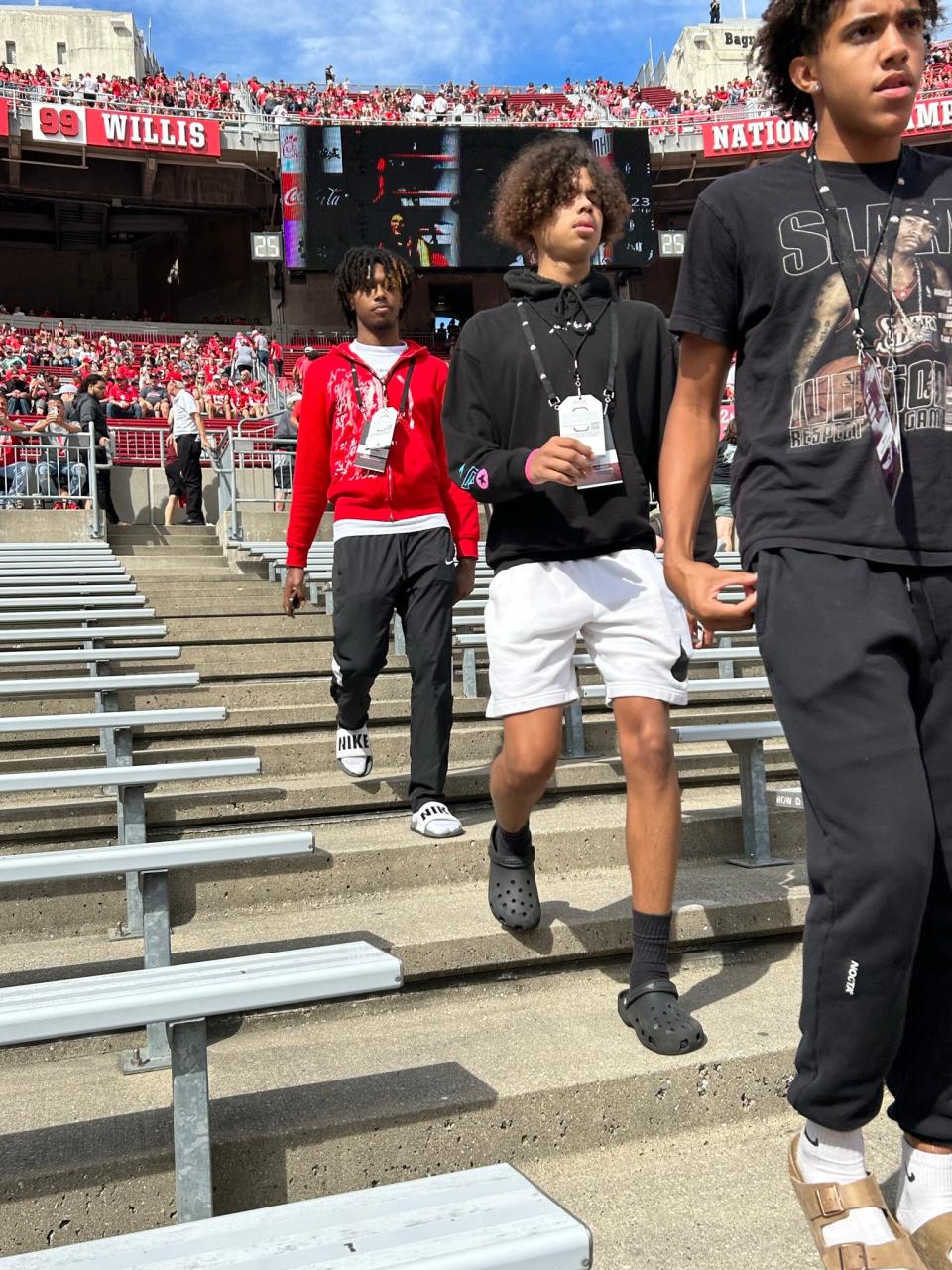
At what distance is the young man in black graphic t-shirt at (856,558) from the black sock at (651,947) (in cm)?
71

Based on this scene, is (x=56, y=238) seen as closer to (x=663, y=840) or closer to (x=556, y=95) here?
(x=556, y=95)

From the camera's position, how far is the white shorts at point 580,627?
2561 mm

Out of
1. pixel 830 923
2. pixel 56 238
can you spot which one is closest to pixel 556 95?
pixel 56 238

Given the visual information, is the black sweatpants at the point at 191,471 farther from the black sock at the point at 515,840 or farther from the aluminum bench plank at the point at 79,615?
the black sock at the point at 515,840

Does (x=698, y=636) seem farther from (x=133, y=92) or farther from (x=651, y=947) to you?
(x=133, y=92)

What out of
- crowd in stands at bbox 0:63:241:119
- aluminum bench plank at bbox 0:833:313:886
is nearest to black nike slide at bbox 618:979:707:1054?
aluminum bench plank at bbox 0:833:313:886

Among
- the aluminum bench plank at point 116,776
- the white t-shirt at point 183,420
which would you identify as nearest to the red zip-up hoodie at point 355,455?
the aluminum bench plank at point 116,776

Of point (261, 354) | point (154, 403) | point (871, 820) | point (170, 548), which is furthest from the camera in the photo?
point (261, 354)

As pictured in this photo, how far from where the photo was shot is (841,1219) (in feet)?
5.24

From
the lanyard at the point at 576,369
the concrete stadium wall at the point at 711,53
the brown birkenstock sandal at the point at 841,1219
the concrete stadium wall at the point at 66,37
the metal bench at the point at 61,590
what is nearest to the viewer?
the brown birkenstock sandal at the point at 841,1219

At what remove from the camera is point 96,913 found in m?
3.10


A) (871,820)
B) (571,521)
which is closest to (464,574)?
(571,521)

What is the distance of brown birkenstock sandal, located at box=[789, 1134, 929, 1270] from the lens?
1546mm

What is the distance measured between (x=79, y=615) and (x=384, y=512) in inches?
74.0
